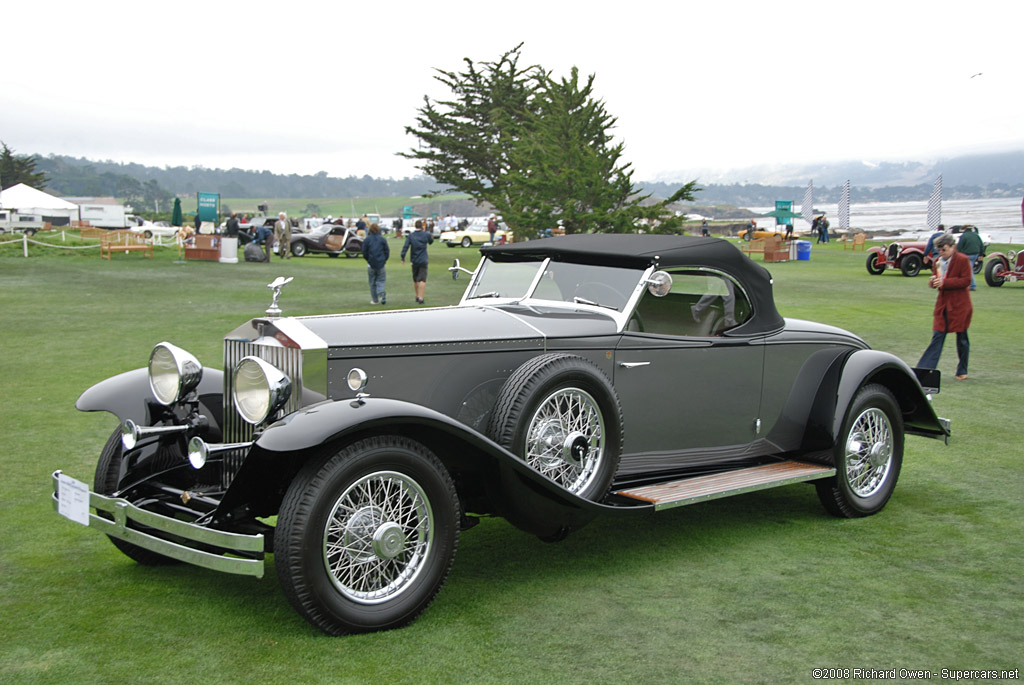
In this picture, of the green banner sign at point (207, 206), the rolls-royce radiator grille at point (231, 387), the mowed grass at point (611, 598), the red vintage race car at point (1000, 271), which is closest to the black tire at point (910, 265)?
the red vintage race car at point (1000, 271)

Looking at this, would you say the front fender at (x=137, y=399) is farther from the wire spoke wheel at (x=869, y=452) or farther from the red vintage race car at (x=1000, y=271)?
the red vintage race car at (x=1000, y=271)

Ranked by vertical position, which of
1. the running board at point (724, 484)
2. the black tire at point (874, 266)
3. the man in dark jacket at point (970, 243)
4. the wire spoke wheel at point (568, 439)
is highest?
the man in dark jacket at point (970, 243)

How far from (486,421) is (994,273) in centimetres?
2501

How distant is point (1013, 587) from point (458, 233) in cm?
5036

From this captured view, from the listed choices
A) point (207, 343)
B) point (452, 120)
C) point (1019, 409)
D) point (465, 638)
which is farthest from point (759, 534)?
point (452, 120)

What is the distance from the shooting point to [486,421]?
491 centimetres

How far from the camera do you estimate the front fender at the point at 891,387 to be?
5.91 m

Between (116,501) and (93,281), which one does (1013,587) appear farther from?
(93,281)

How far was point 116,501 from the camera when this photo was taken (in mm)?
4133

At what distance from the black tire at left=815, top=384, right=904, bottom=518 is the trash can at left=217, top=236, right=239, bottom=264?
29948 mm

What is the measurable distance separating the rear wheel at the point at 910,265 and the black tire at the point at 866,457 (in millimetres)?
25701

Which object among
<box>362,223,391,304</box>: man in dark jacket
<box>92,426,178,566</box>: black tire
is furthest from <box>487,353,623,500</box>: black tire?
<box>362,223,391,304</box>: man in dark jacket

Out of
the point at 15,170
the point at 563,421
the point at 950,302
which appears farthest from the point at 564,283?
the point at 15,170

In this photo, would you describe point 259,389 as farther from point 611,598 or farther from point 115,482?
point 611,598
